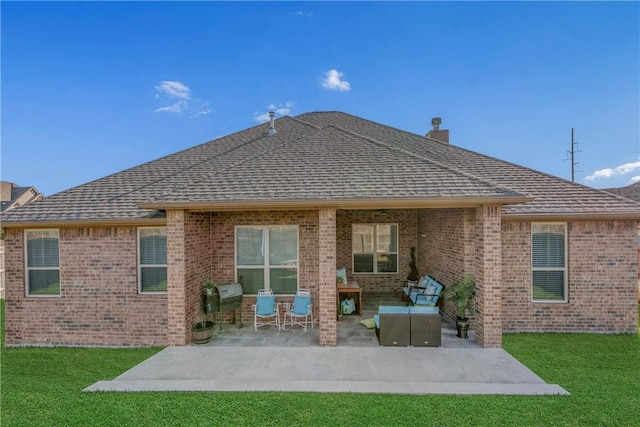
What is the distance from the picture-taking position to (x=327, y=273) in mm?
5949

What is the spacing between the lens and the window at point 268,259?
764 centimetres

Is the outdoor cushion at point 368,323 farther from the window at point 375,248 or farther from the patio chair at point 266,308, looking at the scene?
the window at point 375,248

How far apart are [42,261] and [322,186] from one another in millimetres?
7116

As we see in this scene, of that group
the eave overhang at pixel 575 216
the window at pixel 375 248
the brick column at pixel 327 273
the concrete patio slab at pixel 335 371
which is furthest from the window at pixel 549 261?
the brick column at pixel 327 273

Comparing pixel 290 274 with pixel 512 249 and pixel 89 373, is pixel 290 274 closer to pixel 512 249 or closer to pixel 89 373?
pixel 89 373

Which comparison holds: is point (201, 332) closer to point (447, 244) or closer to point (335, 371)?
point (335, 371)

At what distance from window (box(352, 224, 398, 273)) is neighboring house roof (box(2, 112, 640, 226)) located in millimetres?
3415

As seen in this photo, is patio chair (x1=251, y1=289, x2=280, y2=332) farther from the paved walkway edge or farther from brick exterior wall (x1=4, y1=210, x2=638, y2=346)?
the paved walkway edge

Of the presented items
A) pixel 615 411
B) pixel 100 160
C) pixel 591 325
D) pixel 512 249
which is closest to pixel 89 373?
pixel 615 411

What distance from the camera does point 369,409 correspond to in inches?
151

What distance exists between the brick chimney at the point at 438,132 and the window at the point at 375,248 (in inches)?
187

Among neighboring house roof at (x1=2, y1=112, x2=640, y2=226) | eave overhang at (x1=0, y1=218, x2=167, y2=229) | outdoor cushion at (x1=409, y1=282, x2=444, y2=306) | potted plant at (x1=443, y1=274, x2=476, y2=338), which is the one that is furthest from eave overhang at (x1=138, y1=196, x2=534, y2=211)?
outdoor cushion at (x1=409, y1=282, x2=444, y2=306)

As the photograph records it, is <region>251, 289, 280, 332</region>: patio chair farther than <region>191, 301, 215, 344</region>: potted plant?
Yes

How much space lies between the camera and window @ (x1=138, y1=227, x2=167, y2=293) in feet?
21.8
